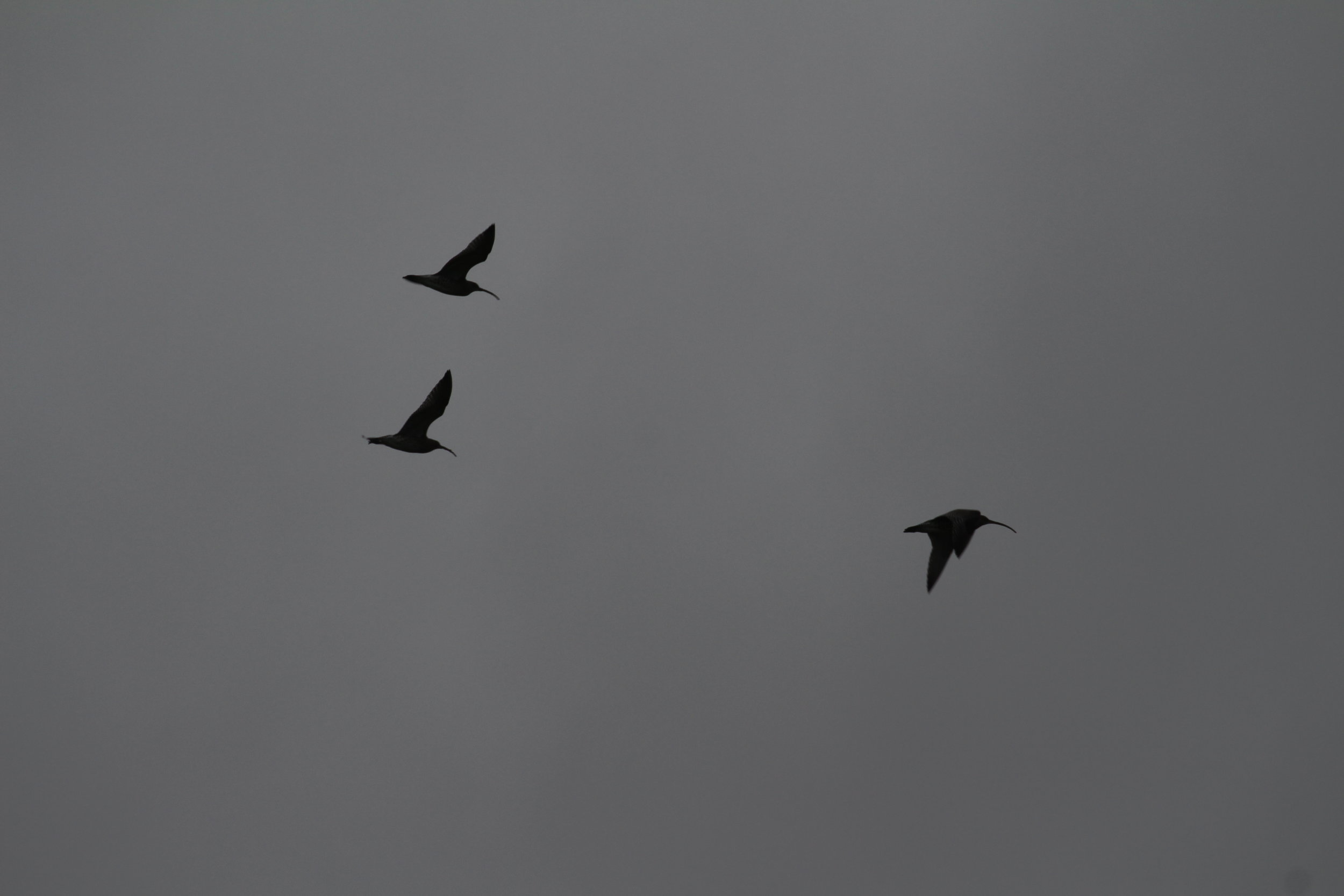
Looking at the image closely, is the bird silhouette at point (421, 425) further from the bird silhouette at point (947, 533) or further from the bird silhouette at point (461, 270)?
the bird silhouette at point (947, 533)

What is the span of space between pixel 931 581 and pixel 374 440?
81.0ft

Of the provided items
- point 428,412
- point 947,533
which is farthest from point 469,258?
point 947,533

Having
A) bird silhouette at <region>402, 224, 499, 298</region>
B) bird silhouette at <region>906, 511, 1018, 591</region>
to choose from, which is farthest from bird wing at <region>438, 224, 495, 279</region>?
bird silhouette at <region>906, 511, 1018, 591</region>

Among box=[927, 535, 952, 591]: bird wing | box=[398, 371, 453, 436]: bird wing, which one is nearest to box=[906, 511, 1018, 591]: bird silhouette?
box=[927, 535, 952, 591]: bird wing

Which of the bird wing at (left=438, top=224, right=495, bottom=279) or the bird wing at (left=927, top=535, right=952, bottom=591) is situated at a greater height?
the bird wing at (left=438, top=224, right=495, bottom=279)

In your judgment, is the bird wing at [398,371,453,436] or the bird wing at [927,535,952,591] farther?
the bird wing at [398,371,453,436]

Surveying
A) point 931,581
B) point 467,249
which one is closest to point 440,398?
point 467,249

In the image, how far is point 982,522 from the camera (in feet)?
174

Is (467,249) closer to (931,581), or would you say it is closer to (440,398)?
(440,398)

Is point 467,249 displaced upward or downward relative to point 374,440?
upward

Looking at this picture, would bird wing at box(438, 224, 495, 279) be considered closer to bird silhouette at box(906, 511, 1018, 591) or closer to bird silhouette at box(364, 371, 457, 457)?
bird silhouette at box(364, 371, 457, 457)

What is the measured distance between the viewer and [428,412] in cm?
5353

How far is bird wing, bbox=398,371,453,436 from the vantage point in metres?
52.9

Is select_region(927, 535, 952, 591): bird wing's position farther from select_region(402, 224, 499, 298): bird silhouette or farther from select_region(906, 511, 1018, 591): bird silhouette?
select_region(402, 224, 499, 298): bird silhouette
